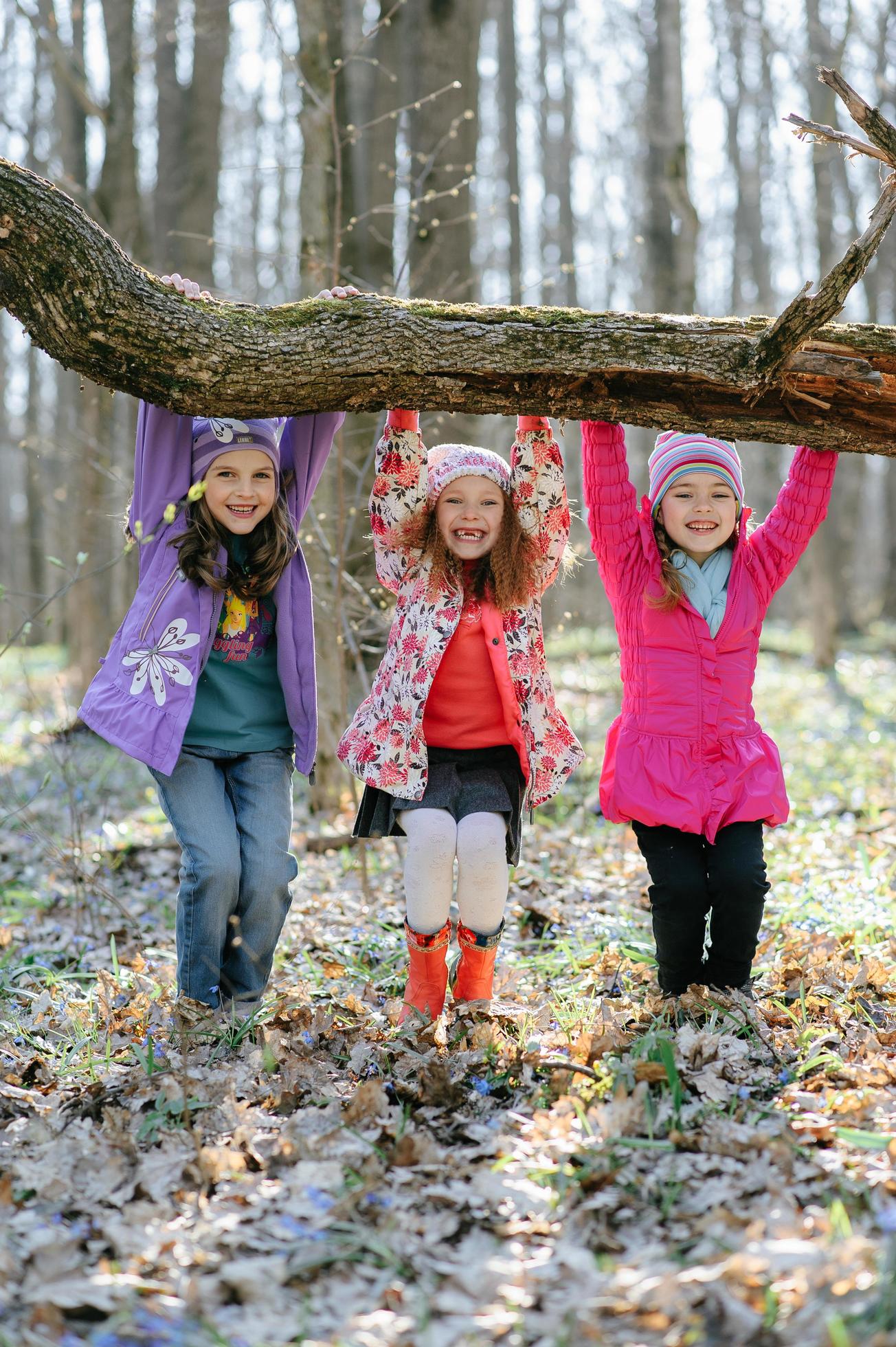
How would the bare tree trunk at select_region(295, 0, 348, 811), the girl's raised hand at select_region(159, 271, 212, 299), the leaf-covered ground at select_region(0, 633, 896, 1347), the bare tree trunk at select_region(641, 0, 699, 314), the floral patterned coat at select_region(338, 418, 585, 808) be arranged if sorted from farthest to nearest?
the bare tree trunk at select_region(641, 0, 699, 314) → the bare tree trunk at select_region(295, 0, 348, 811) → the floral patterned coat at select_region(338, 418, 585, 808) → the girl's raised hand at select_region(159, 271, 212, 299) → the leaf-covered ground at select_region(0, 633, 896, 1347)

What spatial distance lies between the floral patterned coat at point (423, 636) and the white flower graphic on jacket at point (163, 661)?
1.91 ft

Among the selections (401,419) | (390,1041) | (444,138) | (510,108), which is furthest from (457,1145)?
(510,108)

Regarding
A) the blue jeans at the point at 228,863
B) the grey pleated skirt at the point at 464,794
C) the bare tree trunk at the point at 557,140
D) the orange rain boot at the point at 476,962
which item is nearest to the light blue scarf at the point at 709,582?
the grey pleated skirt at the point at 464,794

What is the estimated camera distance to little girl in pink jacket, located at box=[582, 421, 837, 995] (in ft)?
11.5

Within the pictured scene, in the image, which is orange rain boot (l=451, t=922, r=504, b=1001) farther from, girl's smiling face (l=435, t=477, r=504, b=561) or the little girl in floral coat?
girl's smiling face (l=435, t=477, r=504, b=561)

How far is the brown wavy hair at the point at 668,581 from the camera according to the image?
11.8 ft

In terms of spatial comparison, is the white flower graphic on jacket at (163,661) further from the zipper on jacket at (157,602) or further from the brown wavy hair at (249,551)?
the brown wavy hair at (249,551)

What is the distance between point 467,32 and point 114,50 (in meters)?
4.32

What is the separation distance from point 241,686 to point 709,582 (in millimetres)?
1620

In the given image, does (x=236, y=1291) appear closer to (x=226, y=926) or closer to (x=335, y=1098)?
(x=335, y=1098)

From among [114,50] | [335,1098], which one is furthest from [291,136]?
[335,1098]

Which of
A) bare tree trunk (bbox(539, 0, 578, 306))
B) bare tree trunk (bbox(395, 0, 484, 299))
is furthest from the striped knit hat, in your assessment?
bare tree trunk (bbox(539, 0, 578, 306))

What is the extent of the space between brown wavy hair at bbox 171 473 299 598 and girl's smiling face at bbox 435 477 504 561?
0.55 metres

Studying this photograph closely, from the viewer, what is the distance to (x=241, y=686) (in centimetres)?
366
